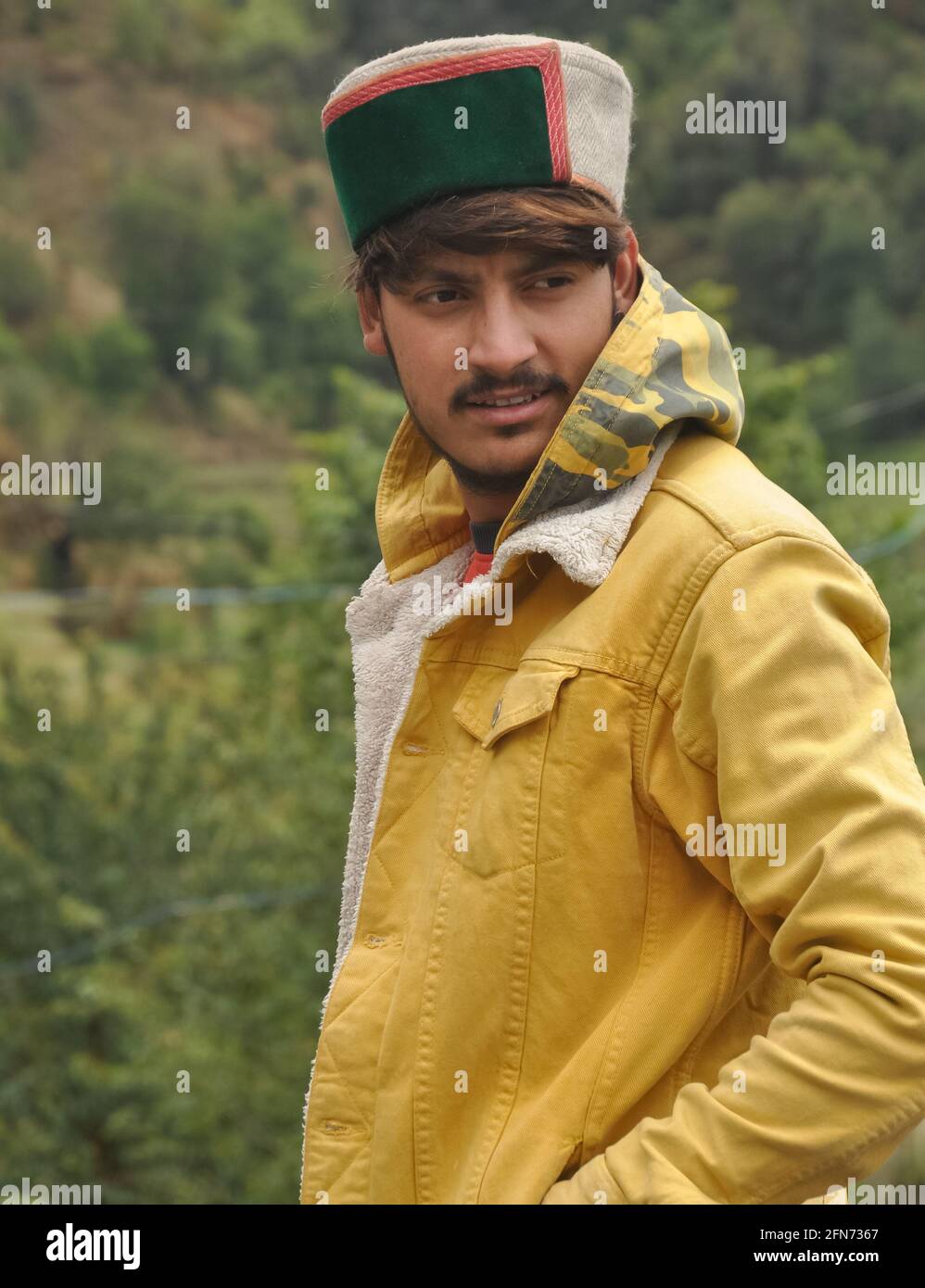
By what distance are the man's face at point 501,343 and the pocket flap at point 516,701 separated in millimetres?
220

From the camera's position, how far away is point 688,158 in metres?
18.9

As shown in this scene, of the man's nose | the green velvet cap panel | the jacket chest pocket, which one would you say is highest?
the green velvet cap panel

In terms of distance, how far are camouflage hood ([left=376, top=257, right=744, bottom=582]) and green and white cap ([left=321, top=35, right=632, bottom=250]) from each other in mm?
140

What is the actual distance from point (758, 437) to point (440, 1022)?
5.38 meters

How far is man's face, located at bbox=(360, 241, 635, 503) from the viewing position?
142 centimetres

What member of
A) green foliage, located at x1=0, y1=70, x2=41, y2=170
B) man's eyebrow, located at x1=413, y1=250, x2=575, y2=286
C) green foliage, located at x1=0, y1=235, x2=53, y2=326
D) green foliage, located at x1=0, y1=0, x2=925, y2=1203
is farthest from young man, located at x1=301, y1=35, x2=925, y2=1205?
green foliage, located at x1=0, y1=70, x2=41, y2=170

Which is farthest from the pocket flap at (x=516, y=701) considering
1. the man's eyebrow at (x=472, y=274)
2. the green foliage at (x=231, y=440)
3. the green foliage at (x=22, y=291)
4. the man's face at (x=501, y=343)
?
the green foliage at (x=22, y=291)

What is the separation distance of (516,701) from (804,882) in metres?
0.28

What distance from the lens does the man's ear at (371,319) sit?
5.30 feet

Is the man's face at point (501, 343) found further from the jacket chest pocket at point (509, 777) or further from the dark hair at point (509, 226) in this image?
the jacket chest pocket at point (509, 777)

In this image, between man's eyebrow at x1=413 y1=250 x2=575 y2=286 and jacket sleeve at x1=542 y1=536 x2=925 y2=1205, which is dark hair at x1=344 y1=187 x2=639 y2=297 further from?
jacket sleeve at x1=542 y1=536 x2=925 y2=1205

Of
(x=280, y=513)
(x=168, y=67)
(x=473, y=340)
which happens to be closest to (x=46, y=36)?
(x=168, y=67)

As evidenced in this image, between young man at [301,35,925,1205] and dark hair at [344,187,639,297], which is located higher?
dark hair at [344,187,639,297]

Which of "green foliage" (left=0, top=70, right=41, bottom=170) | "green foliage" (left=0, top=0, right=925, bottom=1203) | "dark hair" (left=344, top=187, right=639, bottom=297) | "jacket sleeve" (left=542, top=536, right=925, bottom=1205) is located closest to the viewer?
"jacket sleeve" (left=542, top=536, right=925, bottom=1205)
